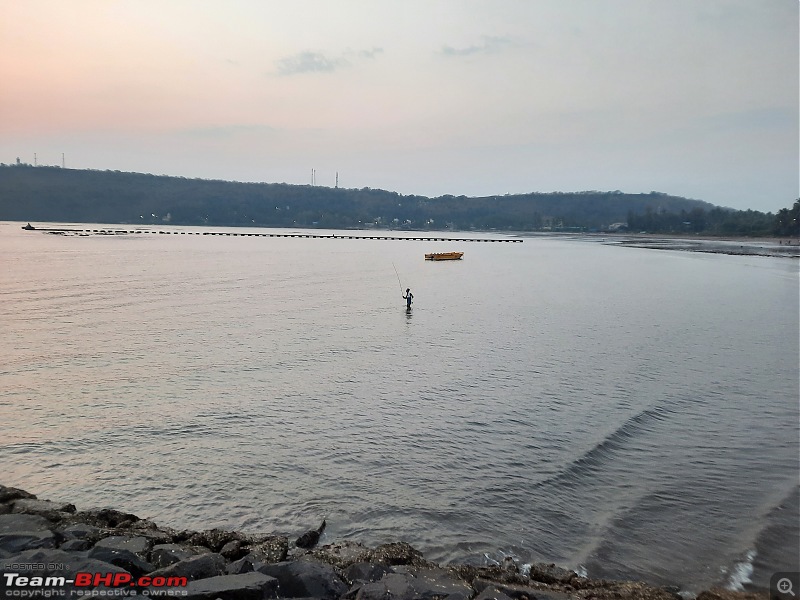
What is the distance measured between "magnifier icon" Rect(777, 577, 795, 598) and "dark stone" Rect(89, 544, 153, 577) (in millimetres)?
9023

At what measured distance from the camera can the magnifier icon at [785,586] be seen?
321 inches

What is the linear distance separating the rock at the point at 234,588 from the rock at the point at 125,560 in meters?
1.04

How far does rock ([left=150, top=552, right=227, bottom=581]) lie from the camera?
727 cm

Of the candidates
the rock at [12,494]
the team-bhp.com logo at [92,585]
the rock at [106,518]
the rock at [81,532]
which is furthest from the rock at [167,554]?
the rock at [12,494]

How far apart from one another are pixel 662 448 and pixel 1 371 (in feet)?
72.0

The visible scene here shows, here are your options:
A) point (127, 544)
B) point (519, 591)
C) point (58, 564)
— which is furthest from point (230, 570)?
point (519, 591)

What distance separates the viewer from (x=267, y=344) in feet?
85.0

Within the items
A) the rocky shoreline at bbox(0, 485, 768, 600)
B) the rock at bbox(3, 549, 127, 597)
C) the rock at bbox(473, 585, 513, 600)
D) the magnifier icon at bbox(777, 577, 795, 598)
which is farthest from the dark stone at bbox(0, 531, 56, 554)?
the magnifier icon at bbox(777, 577, 795, 598)

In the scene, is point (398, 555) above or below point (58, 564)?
below

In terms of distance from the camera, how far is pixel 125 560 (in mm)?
7645

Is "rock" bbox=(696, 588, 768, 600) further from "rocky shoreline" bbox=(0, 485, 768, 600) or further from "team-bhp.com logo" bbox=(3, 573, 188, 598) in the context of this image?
"team-bhp.com logo" bbox=(3, 573, 188, 598)

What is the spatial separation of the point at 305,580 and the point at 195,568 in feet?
4.88

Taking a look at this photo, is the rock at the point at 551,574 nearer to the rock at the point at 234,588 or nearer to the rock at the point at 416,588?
the rock at the point at 416,588

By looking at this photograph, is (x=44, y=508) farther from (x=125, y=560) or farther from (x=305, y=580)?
(x=305, y=580)
